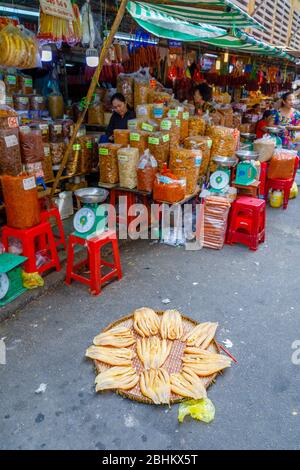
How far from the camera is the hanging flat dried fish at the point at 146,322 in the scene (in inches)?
108

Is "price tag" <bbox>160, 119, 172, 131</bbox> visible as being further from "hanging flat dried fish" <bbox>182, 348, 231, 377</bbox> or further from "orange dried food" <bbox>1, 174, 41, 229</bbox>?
"hanging flat dried fish" <bbox>182, 348, 231, 377</bbox>

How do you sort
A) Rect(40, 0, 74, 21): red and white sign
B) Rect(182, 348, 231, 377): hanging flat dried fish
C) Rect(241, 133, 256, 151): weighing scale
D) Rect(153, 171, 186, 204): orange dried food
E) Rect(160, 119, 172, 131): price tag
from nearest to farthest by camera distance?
Rect(182, 348, 231, 377): hanging flat dried fish → Rect(40, 0, 74, 21): red and white sign → Rect(153, 171, 186, 204): orange dried food → Rect(160, 119, 172, 131): price tag → Rect(241, 133, 256, 151): weighing scale

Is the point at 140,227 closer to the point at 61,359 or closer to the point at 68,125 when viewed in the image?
the point at 68,125

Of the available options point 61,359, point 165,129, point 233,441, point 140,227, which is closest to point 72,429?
point 61,359

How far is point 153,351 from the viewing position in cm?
256

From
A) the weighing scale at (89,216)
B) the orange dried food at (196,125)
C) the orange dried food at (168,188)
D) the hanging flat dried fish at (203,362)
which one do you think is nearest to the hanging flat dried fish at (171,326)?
the hanging flat dried fish at (203,362)

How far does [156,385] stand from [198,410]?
11.9 inches

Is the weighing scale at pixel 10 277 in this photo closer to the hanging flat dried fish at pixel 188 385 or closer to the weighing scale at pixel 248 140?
the hanging flat dried fish at pixel 188 385

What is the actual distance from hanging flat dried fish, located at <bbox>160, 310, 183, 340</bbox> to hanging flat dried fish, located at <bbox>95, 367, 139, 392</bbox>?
443 mm

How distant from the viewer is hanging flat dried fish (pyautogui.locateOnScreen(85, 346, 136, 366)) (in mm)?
2438

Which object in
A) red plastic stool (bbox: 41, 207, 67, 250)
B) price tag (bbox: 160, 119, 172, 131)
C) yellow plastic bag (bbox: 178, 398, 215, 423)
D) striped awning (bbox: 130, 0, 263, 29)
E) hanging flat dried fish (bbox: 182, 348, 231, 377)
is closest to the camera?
yellow plastic bag (bbox: 178, 398, 215, 423)

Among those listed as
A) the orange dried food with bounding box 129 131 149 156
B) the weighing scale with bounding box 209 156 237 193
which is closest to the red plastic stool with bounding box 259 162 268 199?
the weighing scale with bounding box 209 156 237 193

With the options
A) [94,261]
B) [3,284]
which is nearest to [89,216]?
[94,261]

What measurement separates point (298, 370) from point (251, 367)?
0.33 metres
